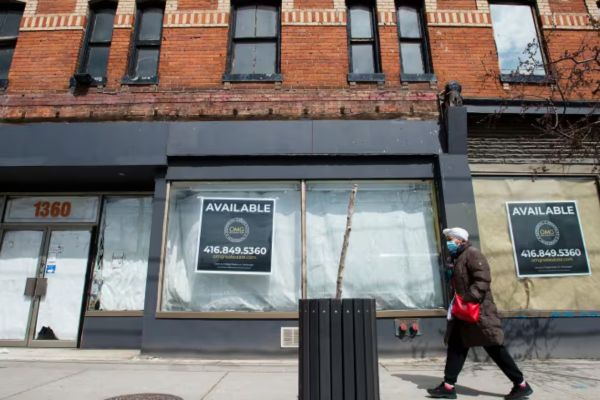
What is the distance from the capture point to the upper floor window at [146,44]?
8016mm

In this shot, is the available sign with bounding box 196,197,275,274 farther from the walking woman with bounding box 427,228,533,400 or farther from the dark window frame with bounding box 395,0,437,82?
the dark window frame with bounding box 395,0,437,82

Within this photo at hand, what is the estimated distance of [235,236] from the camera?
6883 millimetres

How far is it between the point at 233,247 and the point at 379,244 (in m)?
2.58

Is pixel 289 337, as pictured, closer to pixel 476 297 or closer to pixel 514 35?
pixel 476 297

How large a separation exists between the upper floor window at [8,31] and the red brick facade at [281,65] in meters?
0.42

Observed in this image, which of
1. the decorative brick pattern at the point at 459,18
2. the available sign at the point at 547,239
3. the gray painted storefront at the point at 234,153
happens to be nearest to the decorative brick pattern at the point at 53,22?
the gray painted storefront at the point at 234,153

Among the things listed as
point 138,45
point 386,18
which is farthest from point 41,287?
point 386,18

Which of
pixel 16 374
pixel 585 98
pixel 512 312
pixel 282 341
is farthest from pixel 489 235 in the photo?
pixel 16 374

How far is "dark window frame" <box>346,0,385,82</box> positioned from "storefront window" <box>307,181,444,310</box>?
217 cm

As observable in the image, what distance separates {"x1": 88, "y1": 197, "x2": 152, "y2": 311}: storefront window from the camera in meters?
7.54

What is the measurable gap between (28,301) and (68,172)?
2.65m

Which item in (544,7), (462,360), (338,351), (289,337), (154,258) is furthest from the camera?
(544,7)

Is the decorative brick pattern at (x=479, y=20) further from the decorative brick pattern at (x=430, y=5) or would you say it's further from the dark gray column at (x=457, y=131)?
the dark gray column at (x=457, y=131)

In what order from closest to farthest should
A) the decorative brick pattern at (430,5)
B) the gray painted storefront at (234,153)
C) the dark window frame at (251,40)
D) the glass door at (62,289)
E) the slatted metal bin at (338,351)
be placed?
the slatted metal bin at (338,351) → the gray painted storefront at (234,153) → the glass door at (62,289) → the dark window frame at (251,40) → the decorative brick pattern at (430,5)
